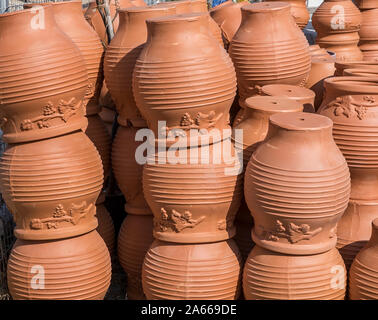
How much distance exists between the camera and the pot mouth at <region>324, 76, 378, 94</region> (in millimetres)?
3531

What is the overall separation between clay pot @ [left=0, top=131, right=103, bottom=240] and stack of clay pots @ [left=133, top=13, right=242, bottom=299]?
1.28ft

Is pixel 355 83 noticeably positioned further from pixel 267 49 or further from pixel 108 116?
pixel 108 116

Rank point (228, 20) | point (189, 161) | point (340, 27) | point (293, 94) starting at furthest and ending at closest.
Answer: point (340, 27) → point (228, 20) → point (293, 94) → point (189, 161)

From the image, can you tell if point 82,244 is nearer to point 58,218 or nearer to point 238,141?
point 58,218

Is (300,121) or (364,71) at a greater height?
(300,121)

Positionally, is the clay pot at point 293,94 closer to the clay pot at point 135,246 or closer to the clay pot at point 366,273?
the clay pot at point 366,273

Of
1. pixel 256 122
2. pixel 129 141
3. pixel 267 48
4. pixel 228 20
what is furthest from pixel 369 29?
pixel 129 141

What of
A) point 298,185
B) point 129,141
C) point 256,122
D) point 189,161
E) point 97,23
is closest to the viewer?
point 298,185

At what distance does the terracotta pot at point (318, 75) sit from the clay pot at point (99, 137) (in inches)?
61.2

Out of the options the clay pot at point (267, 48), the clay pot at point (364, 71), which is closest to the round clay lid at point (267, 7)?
the clay pot at point (267, 48)

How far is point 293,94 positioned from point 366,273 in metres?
1.22

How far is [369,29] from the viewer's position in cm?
653

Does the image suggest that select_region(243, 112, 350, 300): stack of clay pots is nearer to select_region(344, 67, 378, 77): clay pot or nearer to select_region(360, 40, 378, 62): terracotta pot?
select_region(344, 67, 378, 77): clay pot

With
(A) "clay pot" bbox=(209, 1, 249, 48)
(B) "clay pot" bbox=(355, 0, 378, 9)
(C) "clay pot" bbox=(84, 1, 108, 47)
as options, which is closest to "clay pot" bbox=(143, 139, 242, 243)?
(A) "clay pot" bbox=(209, 1, 249, 48)
